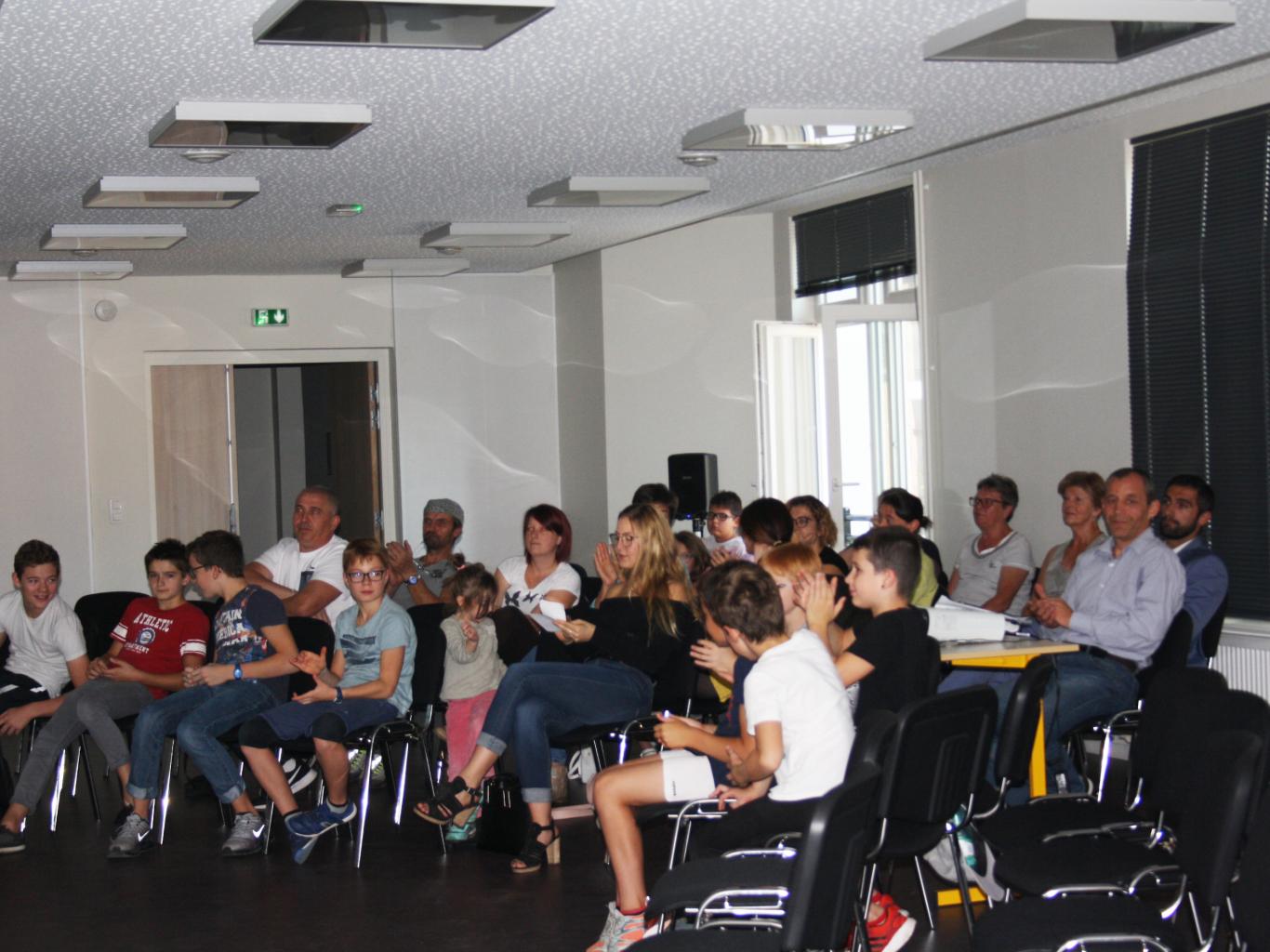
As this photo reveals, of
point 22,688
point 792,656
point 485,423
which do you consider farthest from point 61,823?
point 485,423

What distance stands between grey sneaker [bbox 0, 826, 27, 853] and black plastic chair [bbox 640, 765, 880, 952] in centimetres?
372

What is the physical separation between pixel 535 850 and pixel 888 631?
1846 mm

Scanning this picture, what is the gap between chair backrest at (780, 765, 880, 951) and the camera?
2.79 metres

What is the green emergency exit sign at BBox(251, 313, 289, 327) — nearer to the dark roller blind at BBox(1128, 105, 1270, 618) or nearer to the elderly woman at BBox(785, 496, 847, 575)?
the elderly woman at BBox(785, 496, 847, 575)

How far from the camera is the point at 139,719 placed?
6035 millimetres

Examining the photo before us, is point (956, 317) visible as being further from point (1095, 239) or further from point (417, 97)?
point (417, 97)

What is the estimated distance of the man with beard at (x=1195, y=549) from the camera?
5969mm

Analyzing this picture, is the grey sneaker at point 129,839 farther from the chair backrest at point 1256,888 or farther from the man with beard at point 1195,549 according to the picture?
the chair backrest at point 1256,888

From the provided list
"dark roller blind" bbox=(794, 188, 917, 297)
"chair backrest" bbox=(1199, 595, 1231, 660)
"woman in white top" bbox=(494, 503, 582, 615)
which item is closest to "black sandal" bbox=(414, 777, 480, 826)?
"woman in white top" bbox=(494, 503, 582, 615)

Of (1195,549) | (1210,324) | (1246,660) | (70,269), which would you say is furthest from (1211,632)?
(70,269)

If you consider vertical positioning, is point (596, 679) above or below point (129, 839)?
above

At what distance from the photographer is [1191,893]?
3.37m

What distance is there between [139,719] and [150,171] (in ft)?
7.74

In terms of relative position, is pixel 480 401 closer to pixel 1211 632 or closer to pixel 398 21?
pixel 1211 632
